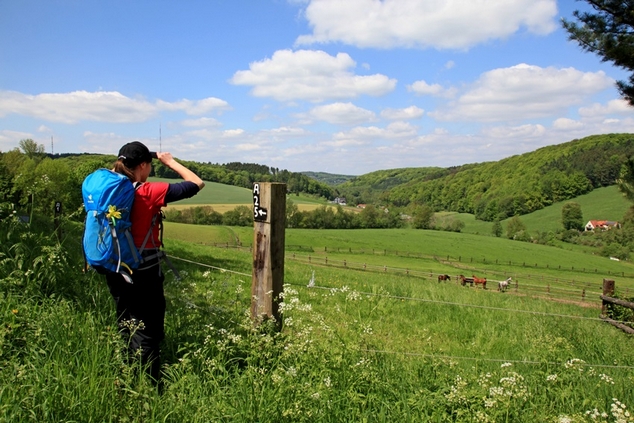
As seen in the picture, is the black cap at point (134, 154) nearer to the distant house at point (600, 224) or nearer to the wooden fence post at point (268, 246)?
the wooden fence post at point (268, 246)

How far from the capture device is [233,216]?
76.8 metres

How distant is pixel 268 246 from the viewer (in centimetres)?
411

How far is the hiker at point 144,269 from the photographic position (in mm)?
3447

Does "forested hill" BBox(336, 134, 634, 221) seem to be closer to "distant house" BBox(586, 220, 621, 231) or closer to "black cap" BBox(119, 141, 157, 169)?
"distant house" BBox(586, 220, 621, 231)

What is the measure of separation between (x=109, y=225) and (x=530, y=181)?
530 ft

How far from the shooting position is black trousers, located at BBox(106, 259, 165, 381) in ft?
11.3

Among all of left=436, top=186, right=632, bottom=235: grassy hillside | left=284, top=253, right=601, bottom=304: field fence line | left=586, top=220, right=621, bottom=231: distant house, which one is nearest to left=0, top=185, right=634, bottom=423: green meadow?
left=284, top=253, right=601, bottom=304: field fence line

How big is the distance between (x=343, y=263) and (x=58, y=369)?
44588 mm

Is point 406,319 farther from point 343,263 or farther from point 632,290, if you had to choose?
point 632,290

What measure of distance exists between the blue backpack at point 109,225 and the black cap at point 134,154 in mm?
215

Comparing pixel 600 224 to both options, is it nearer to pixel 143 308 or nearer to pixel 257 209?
pixel 257 209

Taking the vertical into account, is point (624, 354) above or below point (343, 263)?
above

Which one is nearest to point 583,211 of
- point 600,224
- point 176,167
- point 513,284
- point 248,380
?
point 600,224

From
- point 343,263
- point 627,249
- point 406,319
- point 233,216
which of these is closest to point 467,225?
point 627,249
